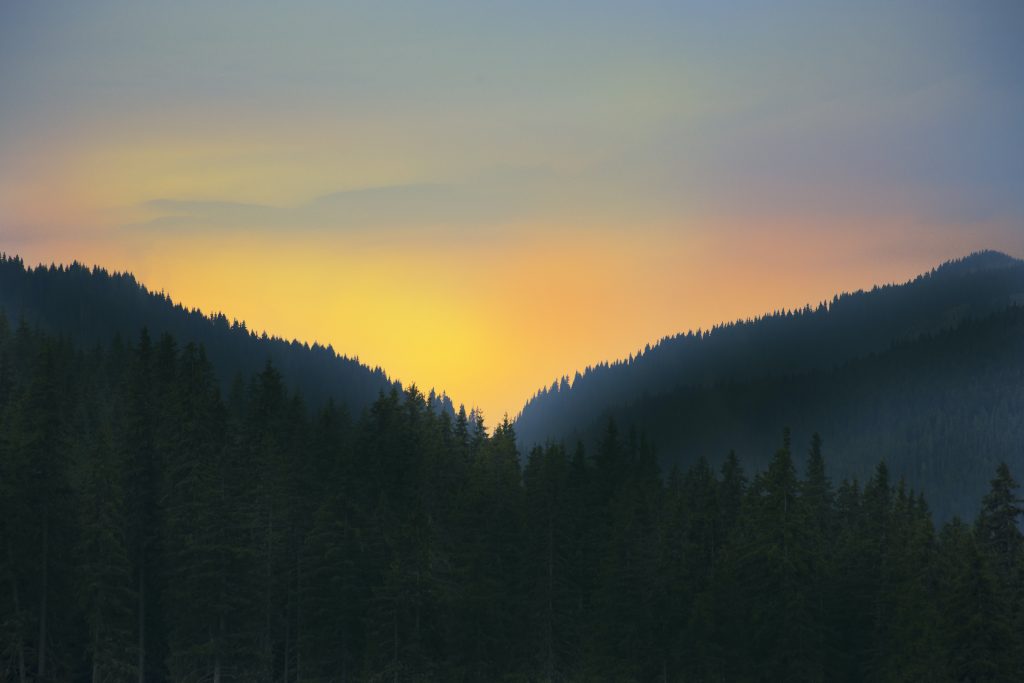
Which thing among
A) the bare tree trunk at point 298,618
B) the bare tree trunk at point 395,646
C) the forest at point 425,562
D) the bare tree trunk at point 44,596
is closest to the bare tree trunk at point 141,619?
the forest at point 425,562

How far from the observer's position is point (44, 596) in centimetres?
5844

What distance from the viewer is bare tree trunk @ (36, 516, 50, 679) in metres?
57.6

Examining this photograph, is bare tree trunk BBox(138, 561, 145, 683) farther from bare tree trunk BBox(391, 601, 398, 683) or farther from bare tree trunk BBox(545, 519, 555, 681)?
bare tree trunk BBox(545, 519, 555, 681)

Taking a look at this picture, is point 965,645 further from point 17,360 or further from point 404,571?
point 17,360

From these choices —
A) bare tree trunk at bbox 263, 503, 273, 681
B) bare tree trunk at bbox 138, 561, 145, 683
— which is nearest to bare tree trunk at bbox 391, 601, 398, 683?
bare tree trunk at bbox 263, 503, 273, 681

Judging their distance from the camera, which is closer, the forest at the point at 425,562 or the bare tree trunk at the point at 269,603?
the forest at the point at 425,562

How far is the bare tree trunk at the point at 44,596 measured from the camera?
5759 cm

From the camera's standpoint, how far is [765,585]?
69750mm

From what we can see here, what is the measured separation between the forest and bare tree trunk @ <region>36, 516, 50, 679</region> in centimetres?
22

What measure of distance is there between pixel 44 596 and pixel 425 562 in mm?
23177

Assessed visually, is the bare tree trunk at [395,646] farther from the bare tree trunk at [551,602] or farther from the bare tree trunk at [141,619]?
the bare tree trunk at [141,619]

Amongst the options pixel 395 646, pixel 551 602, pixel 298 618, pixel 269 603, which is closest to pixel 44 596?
pixel 269 603

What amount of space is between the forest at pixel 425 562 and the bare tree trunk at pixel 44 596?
0.22 m

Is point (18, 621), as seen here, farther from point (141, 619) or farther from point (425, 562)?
point (425, 562)
